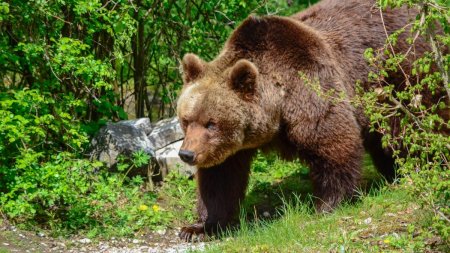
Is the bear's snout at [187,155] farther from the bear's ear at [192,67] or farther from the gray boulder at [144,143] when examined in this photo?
the gray boulder at [144,143]

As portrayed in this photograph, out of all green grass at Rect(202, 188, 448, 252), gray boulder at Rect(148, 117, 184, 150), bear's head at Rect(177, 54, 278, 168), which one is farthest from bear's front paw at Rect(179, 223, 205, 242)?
gray boulder at Rect(148, 117, 184, 150)

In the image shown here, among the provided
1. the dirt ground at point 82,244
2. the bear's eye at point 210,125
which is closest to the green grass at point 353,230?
the dirt ground at point 82,244

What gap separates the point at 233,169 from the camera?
6.40 metres

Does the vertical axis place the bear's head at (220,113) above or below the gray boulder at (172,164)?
above

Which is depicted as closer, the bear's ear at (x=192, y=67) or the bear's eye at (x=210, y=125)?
the bear's eye at (x=210, y=125)

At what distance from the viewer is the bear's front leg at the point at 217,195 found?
6312 millimetres

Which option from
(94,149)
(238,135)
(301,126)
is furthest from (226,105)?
(94,149)

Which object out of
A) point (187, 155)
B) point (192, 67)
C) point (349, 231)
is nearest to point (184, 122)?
point (187, 155)

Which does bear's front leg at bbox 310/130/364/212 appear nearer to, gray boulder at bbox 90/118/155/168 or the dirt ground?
the dirt ground

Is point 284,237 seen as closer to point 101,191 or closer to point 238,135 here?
point 238,135

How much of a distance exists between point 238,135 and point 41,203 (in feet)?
6.35

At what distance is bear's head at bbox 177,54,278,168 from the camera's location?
5730mm

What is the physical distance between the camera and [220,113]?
18.9 ft

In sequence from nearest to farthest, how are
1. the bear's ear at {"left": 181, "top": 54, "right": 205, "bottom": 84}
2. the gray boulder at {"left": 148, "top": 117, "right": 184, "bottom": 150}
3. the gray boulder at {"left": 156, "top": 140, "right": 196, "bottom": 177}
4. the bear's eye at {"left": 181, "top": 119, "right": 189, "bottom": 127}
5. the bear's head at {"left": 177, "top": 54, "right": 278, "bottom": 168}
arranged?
the bear's head at {"left": 177, "top": 54, "right": 278, "bottom": 168} < the bear's eye at {"left": 181, "top": 119, "right": 189, "bottom": 127} < the bear's ear at {"left": 181, "top": 54, "right": 205, "bottom": 84} < the gray boulder at {"left": 156, "top": 140, "right": 196, "bottom": 177} < the gray boulder at {"left": 148, "top": 117, "right": 184, "bottom": 150}
